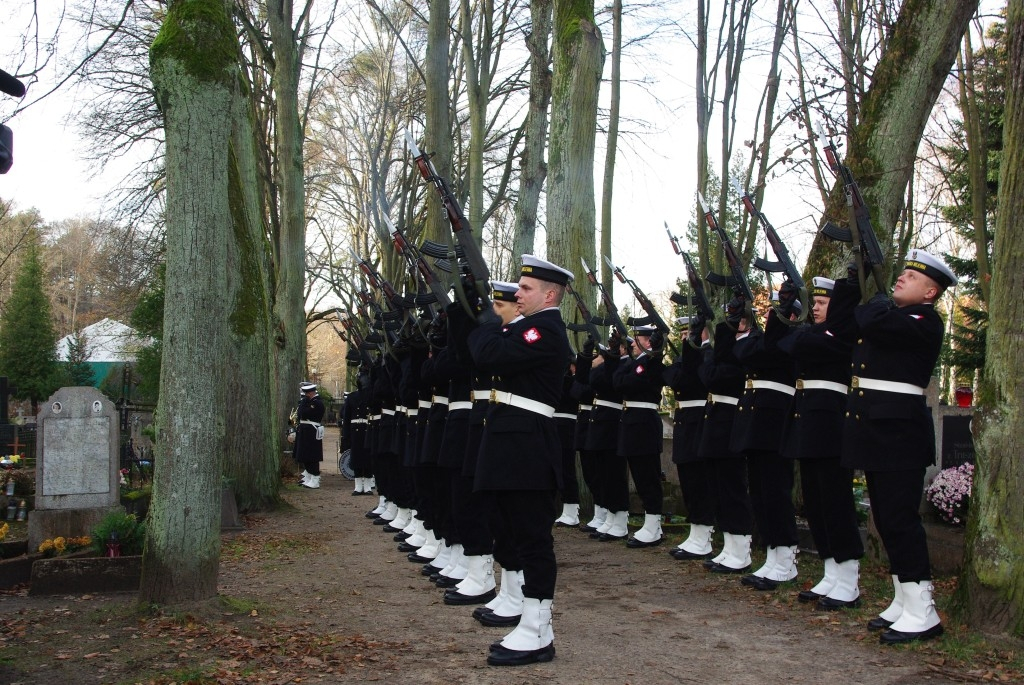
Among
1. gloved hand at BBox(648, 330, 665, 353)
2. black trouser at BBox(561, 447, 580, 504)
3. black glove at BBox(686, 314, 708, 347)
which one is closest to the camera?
black glove at BBox(686, 314, 708, 347)

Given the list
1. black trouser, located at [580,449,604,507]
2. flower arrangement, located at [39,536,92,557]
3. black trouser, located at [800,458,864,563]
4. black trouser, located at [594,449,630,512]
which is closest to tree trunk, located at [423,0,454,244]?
black trouser, located at [580,449,604,507]

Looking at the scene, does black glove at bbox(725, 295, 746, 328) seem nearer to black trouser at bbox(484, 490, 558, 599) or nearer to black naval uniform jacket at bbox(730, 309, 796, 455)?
black naval uniform jacket at bbox(730, 309, 796, 455)

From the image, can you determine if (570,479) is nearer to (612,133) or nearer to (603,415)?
(603,415)

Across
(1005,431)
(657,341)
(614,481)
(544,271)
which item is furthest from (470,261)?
(614,481)

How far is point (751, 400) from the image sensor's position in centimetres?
805

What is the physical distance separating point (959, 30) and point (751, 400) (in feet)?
11.9

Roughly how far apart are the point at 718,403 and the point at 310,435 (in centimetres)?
1104

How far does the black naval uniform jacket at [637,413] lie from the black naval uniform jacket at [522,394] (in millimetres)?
4036

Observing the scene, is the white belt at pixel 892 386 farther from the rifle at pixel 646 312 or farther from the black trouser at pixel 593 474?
the black trouser at pixel 593 474

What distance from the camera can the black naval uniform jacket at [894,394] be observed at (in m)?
6.11

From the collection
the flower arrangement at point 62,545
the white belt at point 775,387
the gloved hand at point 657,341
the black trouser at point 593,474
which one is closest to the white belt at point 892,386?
the white belt at point 775,387

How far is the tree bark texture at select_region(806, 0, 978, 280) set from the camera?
8.59m

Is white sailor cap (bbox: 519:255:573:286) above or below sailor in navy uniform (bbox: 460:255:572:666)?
above

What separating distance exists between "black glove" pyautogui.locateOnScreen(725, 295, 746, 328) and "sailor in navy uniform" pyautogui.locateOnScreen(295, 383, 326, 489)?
11.5m
